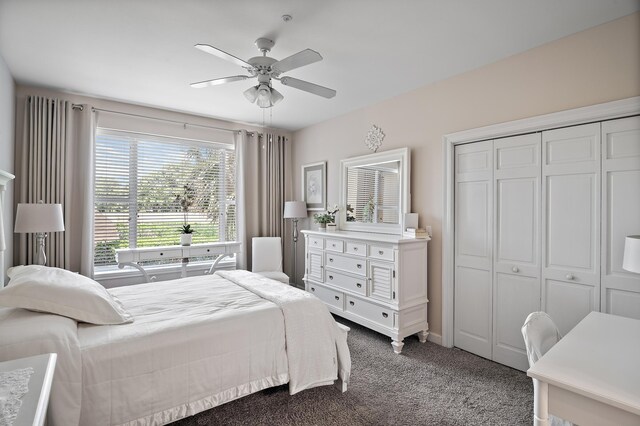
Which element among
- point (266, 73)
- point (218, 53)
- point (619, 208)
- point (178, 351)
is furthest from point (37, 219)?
point (619, 208)

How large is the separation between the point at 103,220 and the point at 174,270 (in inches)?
43.0

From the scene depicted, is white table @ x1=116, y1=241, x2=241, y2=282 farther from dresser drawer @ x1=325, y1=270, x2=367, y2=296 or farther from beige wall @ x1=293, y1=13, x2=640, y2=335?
beige wall @ x1=293, y1=13, x2=640, y2=335

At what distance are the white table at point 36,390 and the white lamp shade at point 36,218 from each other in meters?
2.33

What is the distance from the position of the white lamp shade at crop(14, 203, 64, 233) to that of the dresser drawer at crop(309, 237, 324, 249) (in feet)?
8.85

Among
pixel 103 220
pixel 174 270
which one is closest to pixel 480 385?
pixel 174 270

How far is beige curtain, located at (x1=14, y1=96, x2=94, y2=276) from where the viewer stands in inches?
134

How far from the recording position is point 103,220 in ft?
13.1

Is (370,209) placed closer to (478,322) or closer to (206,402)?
(478,322)

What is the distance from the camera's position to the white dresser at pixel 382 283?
3.12 meters

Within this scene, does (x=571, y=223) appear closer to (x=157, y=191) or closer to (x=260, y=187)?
(x=260, y=187)

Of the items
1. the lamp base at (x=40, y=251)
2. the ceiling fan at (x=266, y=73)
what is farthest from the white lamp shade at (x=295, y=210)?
the lamp base at (x=40, y=251)

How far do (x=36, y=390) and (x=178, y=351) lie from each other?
901mm

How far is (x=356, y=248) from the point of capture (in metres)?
3.58

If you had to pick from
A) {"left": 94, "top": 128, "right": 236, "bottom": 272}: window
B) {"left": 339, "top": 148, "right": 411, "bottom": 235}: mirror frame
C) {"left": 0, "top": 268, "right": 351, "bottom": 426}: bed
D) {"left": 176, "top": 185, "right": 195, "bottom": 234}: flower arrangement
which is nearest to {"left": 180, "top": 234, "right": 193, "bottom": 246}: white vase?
{"left": 176, "top": 185, "right": 195, "bottom": 234}: flower arrangement
